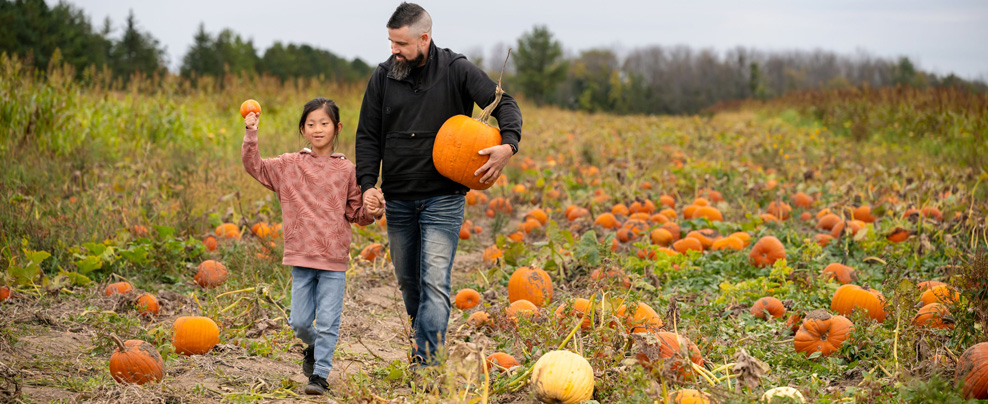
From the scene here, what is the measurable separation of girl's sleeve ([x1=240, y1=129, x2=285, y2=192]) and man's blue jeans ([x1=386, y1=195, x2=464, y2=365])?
55 centimetres

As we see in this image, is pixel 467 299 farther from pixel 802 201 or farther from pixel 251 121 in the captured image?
pixel 802 201

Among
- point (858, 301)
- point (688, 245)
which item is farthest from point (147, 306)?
point (858, 301)

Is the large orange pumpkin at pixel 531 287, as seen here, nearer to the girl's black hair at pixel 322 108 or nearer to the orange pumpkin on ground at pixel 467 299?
the orange pumpkin on ground at pixel 467 299

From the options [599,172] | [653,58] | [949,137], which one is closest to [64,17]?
[599,172]

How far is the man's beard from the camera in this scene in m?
3.37

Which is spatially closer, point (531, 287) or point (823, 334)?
point (823, 334)

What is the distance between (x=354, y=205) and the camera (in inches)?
138

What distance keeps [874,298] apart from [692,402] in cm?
189

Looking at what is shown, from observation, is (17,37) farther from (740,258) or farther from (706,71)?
(706,71)

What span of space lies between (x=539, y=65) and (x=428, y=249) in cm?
5488

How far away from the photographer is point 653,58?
376 feet

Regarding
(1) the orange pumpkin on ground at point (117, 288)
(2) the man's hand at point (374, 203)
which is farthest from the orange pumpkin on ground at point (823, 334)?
(1) the orange pumpkin on ground at point (117, 288)

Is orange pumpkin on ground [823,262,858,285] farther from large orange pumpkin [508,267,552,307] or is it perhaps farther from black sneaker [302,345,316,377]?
black sneaker [302,345,316,377]

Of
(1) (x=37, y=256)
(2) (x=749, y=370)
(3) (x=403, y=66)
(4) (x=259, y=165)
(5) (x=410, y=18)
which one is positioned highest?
(5) (x=410, y=18)
